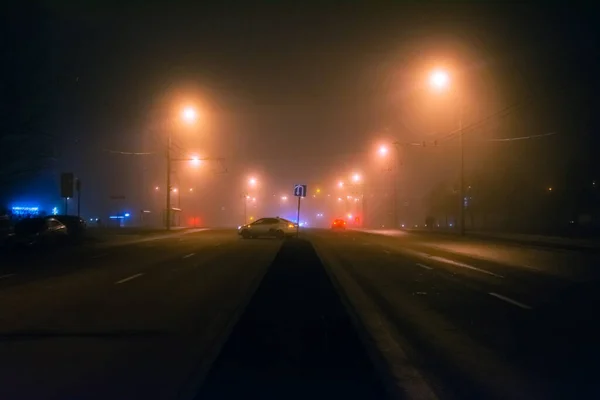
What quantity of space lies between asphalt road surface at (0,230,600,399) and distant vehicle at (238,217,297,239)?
99.0 feet

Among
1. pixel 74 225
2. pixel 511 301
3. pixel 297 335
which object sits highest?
pixel 74 225

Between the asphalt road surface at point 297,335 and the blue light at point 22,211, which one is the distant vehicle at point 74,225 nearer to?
the blue light at point 22,211

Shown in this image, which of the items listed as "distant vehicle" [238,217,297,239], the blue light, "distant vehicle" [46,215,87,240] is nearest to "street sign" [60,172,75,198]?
"distant vehicle" [46,215,87,240]

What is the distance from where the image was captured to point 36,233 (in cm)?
3750

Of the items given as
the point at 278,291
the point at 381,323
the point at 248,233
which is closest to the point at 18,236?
the point at 248,233

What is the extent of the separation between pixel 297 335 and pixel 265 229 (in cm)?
4211

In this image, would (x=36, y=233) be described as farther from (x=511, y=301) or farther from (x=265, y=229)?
(x=511, y=301)

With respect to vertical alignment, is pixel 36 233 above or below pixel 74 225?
below

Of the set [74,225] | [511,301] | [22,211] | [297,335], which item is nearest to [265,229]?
[74,225]

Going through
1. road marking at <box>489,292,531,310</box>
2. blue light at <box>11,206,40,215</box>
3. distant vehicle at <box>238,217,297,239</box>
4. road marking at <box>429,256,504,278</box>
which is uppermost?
blue light at <box>11,206,40,215</box>

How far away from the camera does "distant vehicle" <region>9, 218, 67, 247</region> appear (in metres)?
37.0

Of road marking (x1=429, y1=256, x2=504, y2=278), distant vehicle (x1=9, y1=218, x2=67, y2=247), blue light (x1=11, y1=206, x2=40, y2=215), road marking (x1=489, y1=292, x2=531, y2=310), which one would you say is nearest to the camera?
road marking (x1=489, y1=292, x2=531, y2=310)

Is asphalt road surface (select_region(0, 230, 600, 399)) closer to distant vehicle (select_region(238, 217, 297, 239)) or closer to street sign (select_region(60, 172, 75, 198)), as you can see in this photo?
street sign (select_region(60, 172, 75, 198))

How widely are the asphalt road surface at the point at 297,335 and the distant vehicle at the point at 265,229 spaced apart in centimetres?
3018
